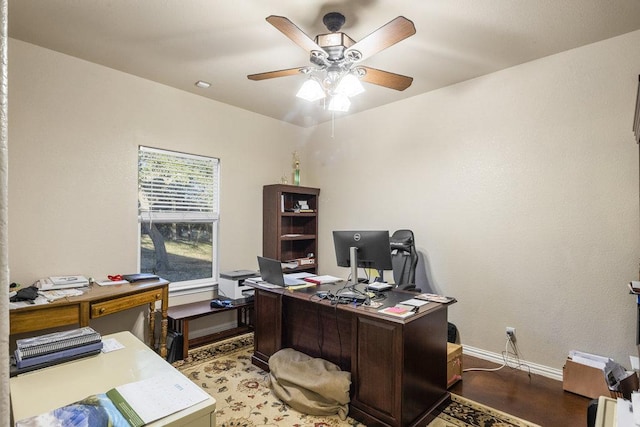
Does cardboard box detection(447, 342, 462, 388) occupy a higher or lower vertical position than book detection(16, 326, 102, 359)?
lower

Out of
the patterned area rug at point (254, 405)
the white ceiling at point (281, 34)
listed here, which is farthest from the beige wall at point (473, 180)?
the patterned area rug at point (254, 405)

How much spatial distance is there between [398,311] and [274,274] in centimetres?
111

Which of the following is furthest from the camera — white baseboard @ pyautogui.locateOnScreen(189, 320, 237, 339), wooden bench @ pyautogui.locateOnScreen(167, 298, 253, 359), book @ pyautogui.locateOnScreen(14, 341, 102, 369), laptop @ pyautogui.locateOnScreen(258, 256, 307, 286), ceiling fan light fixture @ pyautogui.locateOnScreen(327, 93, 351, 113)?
white baseboard @ pyautogui.locateOnScreen(189, 320, 237, 339)

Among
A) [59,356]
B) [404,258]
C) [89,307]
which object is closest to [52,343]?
[59,356]

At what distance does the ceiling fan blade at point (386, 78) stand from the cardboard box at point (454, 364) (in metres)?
2.10

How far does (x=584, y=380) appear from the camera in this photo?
2449 mm

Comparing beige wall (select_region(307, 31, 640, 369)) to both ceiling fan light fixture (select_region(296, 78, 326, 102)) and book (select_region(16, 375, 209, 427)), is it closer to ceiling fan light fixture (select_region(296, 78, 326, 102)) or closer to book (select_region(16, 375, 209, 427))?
ceiling fan light fixture (select_region(296, 78, 326, 102))

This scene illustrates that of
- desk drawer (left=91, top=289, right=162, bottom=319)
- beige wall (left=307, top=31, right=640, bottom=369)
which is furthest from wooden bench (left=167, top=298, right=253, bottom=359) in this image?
beige wall (left=307, top=31, right=640, bottom=369)

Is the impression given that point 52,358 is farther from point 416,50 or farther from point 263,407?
point 416,50

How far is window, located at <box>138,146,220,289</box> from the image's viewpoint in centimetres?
341

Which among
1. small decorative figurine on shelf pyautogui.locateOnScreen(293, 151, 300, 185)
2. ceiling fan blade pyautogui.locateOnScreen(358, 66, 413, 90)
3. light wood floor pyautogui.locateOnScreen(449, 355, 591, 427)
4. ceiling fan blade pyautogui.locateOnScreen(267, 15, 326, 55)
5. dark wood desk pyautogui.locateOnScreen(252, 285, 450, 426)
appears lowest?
light wood floor pyautogui.locateOnScreen(449, 355, 591, 427)

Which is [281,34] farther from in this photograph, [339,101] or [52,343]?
[52,343]

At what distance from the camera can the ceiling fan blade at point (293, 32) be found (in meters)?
1.78

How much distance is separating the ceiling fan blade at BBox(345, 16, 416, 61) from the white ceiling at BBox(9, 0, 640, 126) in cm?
33
